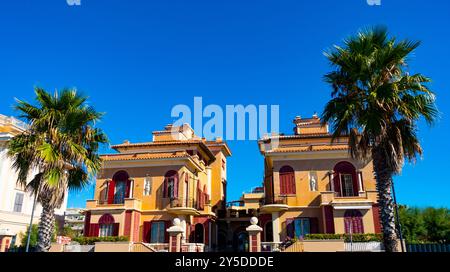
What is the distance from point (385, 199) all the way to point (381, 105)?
333 cm

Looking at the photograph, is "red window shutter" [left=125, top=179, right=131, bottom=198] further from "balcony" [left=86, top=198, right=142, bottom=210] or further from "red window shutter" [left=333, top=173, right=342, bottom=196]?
"red window shutter" [left=333, top=173, right=342, bottom=196]

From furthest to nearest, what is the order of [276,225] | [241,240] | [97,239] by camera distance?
[241,240]
[276,225]
[97,239]

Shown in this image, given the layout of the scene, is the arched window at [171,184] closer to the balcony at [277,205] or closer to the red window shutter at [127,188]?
the red window shutter at [127,188]

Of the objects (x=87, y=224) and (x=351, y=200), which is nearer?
(x=351, y=200)

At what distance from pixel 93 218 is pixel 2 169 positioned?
12.5m

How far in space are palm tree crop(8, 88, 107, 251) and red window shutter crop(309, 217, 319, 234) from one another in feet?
55.5

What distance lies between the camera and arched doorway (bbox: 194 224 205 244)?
95.3 ft

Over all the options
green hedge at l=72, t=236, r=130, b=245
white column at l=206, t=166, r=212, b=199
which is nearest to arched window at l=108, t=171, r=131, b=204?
green hedge at l=72, t=236, r=130, b=245

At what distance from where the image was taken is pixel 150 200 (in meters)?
28.4

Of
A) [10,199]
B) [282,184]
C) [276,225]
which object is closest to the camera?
[276,225]

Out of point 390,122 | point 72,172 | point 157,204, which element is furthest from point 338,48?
point 157,204

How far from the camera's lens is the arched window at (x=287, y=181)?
27016 millimetres

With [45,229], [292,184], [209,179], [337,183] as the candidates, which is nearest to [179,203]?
[292,184]

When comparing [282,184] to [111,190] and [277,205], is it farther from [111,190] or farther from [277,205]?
[111,190]
